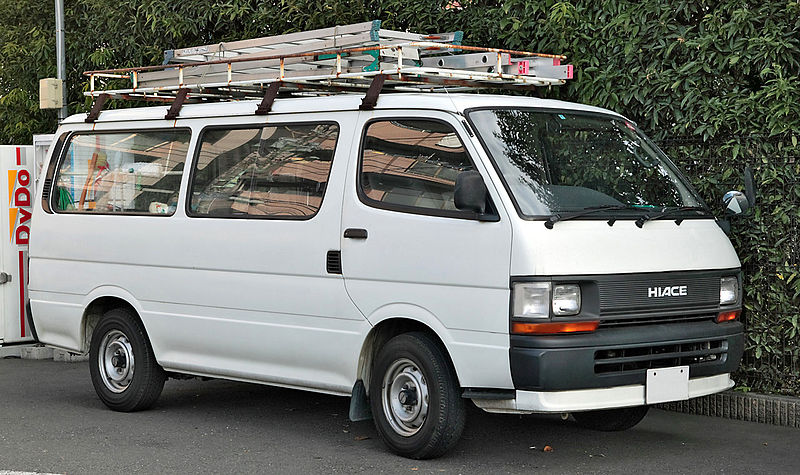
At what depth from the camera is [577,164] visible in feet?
23.9

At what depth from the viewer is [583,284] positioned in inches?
263

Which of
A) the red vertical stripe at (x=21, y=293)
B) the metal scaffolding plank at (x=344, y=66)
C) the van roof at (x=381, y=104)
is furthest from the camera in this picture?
the red vertical stripe at (x=21, y=293)

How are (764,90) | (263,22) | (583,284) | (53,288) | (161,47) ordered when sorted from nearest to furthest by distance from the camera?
(583,284)
(764,90)
(53,288)
(263,22)
(161,47)

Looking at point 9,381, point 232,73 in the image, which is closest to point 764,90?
point 232,73

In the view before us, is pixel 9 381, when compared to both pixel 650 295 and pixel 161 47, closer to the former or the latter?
Result: pixel 161 47

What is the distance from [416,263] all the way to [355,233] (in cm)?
52

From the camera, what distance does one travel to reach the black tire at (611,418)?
7996 mm

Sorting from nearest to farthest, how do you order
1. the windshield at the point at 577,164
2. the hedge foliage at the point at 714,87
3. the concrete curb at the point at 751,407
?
1. the windshield at the point at 577,164
2. the concrete curb at the point at 751,407
3. the hedge foliage at the point at 714,87

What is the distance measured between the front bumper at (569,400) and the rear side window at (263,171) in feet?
6.12

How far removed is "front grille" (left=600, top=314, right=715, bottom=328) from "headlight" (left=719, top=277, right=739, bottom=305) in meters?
0.15

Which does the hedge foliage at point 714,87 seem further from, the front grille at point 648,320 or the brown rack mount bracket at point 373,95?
the brown rack mount bracket at point 373,95

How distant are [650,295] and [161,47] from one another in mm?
8449

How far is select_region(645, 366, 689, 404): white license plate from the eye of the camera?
22.6 ft

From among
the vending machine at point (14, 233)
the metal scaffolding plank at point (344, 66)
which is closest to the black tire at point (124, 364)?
the metal scaffolding plank at point (344, 66)
